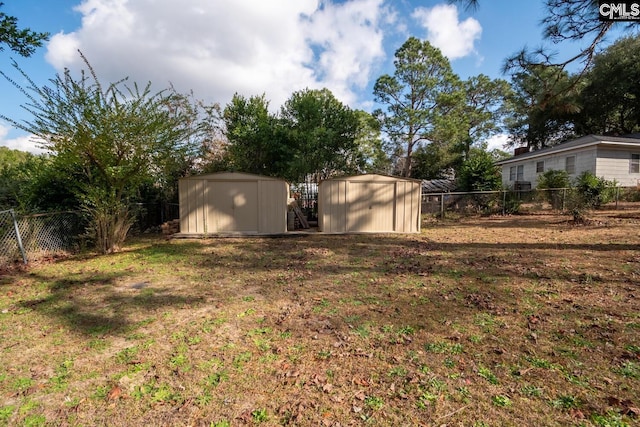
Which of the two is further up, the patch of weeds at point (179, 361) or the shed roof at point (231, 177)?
the shed roof at point (231, 177)

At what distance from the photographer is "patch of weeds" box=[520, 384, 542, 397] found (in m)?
2.13

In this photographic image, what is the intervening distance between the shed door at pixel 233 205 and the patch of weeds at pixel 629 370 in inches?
340

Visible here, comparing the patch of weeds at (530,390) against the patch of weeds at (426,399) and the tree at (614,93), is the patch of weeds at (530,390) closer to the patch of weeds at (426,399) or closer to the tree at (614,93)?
the patch of weeds at (426,399)

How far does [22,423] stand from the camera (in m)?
1.94

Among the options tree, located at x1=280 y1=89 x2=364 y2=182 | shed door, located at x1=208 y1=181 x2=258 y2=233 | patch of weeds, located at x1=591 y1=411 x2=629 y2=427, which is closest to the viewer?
patch of weeds, located at x1=591 y1=411 x2=629 y2=427

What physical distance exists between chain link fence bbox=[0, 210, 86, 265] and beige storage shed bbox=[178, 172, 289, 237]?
2.71m

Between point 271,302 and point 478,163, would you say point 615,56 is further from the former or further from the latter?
point 271,302

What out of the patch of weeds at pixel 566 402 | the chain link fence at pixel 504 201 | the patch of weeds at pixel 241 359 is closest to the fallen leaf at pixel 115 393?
the patch of weeds at pixel 241 359

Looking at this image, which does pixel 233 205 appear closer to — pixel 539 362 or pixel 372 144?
pixel 539 362

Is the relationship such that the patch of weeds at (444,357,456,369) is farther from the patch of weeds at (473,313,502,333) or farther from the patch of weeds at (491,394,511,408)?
the patch of weeds at (473,313,502,333)

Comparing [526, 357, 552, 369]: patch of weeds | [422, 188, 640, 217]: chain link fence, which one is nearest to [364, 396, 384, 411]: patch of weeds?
[526, 357, 552, 369]: patch of weeds

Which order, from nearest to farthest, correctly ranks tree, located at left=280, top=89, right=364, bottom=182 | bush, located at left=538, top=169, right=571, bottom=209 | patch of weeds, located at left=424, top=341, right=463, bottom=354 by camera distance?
patch of weeds, located at left=424, top=341, right=463, bottom=354
bush, located at left=538, top=169, right=571, bottom=209
tree, located at left=280, top=89, right=364, bottom=182

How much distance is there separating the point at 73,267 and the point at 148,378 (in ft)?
16.2

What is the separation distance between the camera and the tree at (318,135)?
1330 centimetres
